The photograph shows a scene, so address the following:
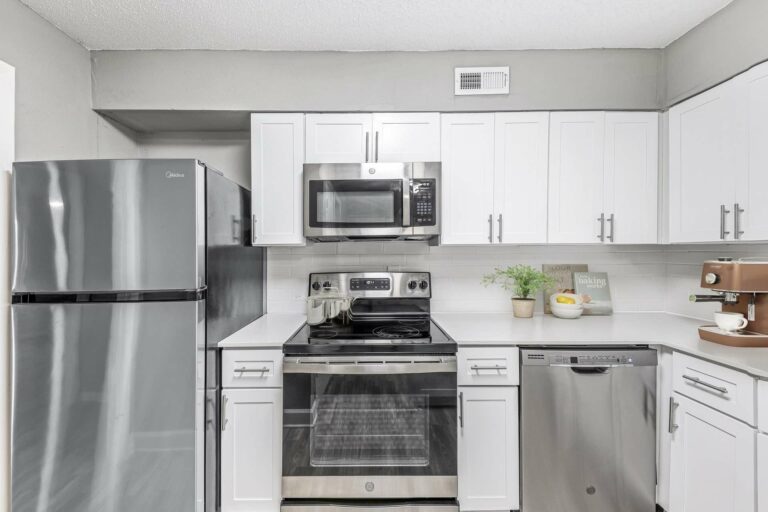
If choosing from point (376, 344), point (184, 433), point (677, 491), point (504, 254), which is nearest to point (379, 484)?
point (376, 344)

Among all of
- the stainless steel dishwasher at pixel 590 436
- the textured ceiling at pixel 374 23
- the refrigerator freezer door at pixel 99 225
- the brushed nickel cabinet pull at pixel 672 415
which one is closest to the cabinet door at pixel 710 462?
the brushed nickel cabinet pull at pixel 672 415

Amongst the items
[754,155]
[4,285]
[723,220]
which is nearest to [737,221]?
[723,220]

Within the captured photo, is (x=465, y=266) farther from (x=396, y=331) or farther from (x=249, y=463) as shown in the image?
(x=249, y=463)

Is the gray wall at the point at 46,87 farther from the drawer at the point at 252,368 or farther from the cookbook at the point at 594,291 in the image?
the cookbook at the point at 594,291

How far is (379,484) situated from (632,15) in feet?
8.52

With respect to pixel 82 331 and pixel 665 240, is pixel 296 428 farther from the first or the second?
pixel 665 240

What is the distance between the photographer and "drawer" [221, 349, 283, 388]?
6.18ft

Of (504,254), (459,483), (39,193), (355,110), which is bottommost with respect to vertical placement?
(459,483)

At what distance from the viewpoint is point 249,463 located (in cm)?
187

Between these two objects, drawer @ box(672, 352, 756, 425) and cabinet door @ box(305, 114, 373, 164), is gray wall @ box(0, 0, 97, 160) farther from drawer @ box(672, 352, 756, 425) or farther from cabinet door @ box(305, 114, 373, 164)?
drawer @ box(672, 352, 756, 425)

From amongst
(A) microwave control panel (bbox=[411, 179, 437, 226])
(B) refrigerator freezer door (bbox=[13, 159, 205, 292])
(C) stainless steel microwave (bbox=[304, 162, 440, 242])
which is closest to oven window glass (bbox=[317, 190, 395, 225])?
(C) stainless steel microwave (bbox=[304, 162, 440, 242])

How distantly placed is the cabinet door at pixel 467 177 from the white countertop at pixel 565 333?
1.70 ft

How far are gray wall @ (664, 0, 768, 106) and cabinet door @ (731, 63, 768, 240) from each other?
3.8 inches

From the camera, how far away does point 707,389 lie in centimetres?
163
